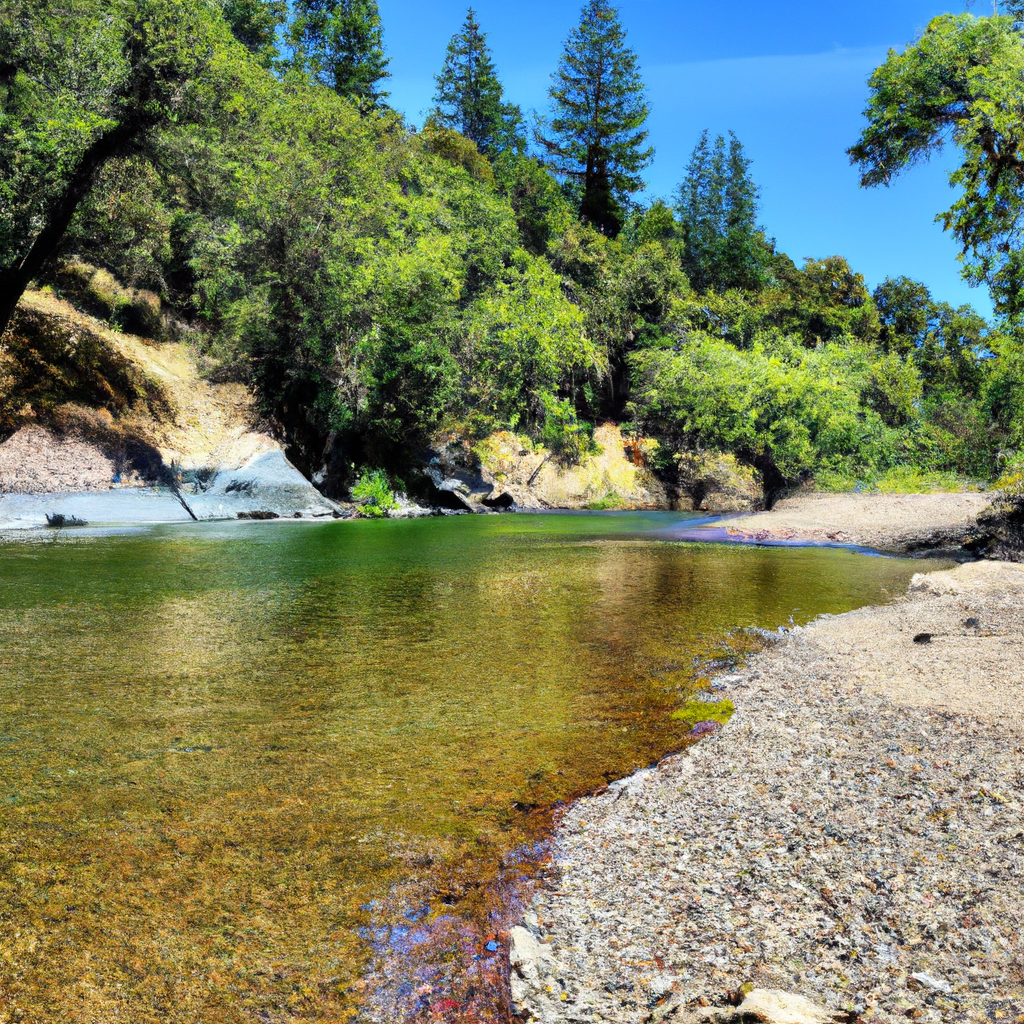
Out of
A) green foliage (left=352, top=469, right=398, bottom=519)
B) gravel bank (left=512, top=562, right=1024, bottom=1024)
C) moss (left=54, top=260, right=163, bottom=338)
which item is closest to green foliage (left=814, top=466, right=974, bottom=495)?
green foliage (left=352, top=469, right=398, bottom=519)

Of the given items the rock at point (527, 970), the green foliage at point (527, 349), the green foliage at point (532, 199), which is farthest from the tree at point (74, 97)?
the green foliage at point (532, 199)

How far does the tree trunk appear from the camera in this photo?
17828 millimetres

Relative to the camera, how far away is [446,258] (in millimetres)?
29766

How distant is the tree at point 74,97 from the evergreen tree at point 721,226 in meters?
39.9

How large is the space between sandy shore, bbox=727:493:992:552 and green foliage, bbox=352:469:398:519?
40.9ft

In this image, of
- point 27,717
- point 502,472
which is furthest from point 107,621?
point 502,472

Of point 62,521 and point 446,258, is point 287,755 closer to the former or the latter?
point 62,521

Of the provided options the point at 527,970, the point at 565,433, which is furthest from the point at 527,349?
the point at 527,970

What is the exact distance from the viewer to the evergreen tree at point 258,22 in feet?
137

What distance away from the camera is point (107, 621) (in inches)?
304

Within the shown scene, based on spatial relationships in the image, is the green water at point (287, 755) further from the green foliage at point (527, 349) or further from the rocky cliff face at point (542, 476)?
the green foliage at point (527, 349)

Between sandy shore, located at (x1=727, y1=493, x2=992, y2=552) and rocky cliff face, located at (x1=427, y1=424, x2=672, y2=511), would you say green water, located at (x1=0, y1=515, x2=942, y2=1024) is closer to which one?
sandy shore, located at (x1=727, y1=493, x2=992, y2=552)

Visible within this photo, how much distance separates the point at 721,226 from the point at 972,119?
4539 cm

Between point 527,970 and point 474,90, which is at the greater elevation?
point 474,90
